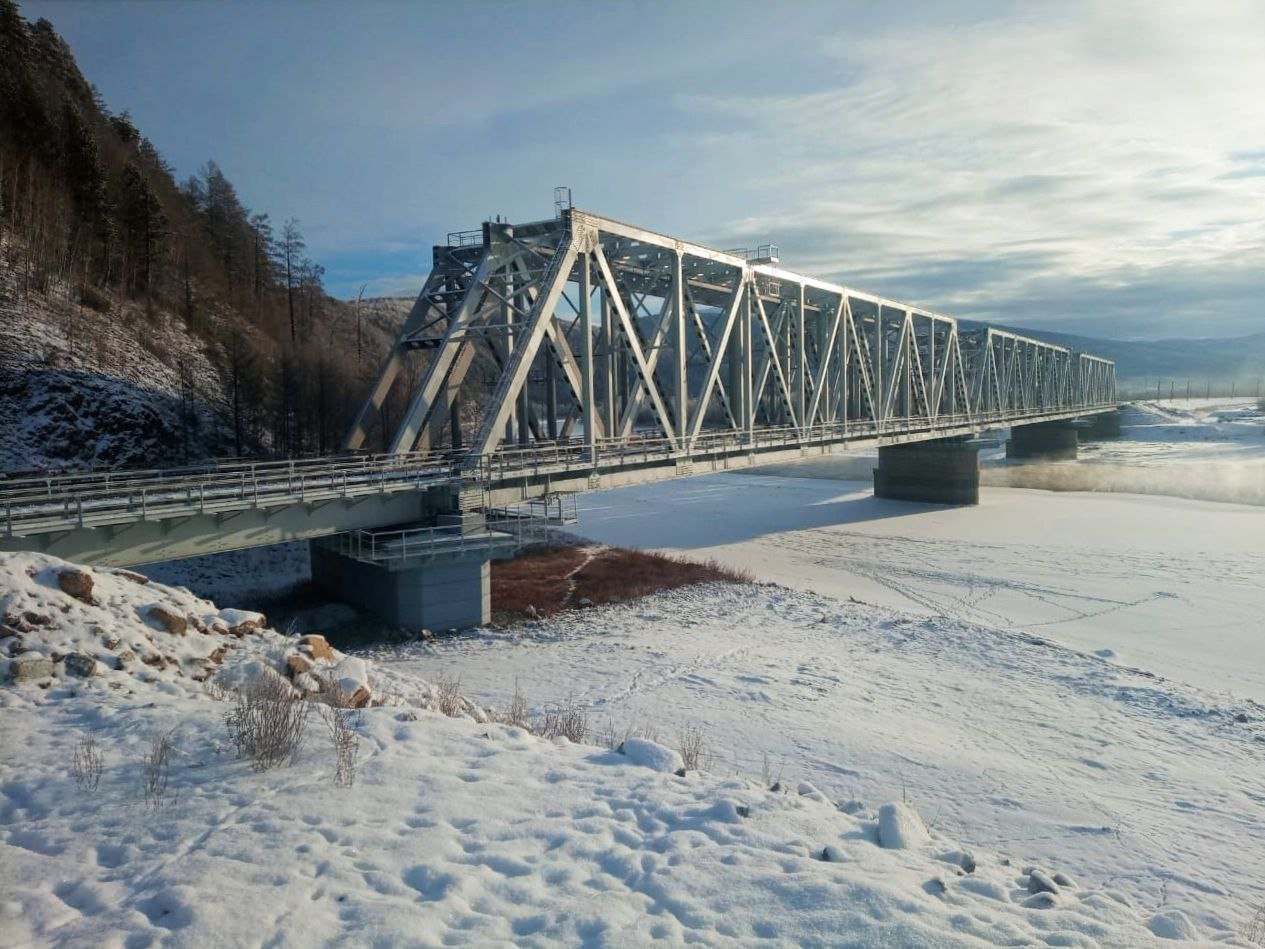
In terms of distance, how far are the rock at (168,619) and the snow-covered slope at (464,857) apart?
3.84m

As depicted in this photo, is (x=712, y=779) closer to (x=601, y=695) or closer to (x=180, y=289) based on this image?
(x=601, y=695)

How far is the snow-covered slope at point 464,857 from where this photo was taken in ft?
17.5

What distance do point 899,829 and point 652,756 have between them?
2.91 m

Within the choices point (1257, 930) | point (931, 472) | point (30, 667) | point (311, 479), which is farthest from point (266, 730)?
point (931, 472)

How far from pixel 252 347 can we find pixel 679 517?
28.4 meters

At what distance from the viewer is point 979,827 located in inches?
408

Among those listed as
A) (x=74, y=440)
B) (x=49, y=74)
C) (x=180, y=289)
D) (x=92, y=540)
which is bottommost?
(x=92, y=540)

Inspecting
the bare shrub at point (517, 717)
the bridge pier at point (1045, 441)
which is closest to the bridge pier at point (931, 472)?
the bridge pier at point (1045, 441)

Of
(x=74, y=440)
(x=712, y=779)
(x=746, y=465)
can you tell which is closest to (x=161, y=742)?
(x=712, y=779)

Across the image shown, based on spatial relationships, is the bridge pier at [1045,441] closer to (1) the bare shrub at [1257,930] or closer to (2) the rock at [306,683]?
(1) the bare shrub at [1257,930]

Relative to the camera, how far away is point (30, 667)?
10.1 m

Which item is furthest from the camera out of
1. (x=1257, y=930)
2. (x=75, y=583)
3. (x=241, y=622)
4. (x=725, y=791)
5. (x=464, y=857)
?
(x=241, y=622)

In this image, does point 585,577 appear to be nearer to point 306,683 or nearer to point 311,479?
point 311,479

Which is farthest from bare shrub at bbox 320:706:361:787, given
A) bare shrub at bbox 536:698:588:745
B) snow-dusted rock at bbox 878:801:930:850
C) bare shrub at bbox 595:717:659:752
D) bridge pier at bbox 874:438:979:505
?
bridge pier at bbox 874:438:979:505
